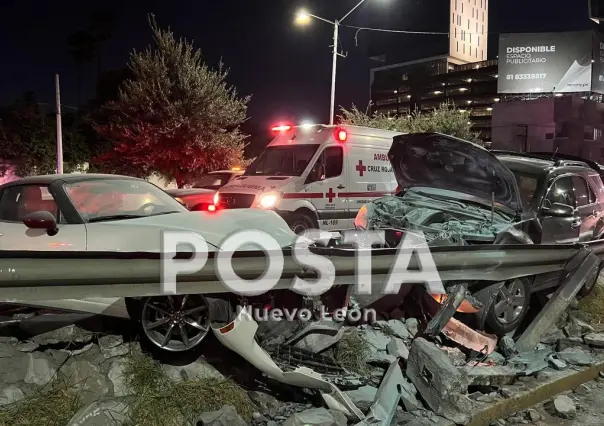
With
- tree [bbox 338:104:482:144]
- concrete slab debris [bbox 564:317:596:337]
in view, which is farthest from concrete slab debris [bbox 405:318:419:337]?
tree [bbox 338:104:482:144]

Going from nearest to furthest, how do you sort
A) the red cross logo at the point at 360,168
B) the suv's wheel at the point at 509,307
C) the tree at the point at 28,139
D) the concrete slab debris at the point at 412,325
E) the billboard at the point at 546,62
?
the concrete slab debris at the point at 412,325, the suv's wheel at the point at 509,307, the red cross logo at the point at 360,168, the tree at the point at 28,139, the billboard at the point at 546,62

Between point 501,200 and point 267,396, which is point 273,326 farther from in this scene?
point 501,200

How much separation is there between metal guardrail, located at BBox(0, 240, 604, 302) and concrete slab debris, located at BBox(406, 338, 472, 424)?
2.20 feet

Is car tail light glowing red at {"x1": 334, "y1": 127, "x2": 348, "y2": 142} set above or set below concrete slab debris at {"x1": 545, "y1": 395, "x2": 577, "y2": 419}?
above

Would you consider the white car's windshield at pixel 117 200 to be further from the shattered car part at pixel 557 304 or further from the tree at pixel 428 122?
the tree at pixel 428 122

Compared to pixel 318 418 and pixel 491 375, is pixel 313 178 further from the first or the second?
pixel 318 418

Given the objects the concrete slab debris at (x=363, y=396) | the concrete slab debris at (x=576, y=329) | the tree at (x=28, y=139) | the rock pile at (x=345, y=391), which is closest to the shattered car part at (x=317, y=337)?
the rock pile at (x=345, y=391)

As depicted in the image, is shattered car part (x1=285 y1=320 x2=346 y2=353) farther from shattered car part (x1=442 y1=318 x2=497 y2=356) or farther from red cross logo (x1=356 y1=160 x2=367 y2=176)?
red cross logo (x1=356 y1=160 x2=367 y2=176)

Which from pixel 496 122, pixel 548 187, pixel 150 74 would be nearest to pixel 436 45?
pixel 496 122

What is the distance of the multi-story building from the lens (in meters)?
81.2

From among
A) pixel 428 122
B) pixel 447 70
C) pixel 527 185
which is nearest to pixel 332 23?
pixel 428 122

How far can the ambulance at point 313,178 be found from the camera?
970 cm

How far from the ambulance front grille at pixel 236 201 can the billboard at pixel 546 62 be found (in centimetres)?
3423

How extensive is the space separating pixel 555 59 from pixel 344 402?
133ft
